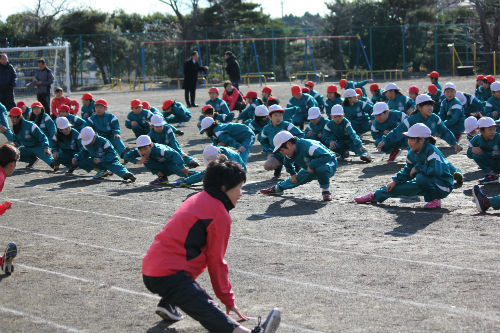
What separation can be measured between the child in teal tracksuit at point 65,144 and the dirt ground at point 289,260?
2.33 metres

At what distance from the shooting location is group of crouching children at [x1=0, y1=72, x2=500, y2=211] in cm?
987

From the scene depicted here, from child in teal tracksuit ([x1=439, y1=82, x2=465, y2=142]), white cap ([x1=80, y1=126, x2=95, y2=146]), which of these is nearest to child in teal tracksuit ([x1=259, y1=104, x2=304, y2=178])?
white cap ([x1=80, y1=126, x2=95, y2=146])

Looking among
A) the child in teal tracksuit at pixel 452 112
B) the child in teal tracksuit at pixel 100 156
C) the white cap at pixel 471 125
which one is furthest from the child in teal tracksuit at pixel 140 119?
the white cap at pixel 471 125

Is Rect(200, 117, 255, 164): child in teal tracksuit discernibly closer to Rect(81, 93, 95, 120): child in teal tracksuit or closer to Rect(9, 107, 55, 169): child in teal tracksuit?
Rect(9, 107, 55, 169): child in teal tracksuit

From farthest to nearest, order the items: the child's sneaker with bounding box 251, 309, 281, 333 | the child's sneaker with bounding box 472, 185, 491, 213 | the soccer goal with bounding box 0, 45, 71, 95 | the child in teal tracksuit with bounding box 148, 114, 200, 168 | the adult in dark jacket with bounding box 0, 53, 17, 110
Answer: the soccer goal with bounding box 0, 45, 71, 95 → the adult in dark jacket with bounding box 0, 53, 17, 110 → the child in teal tracksuit with bounding box 148, 114, 200, 168 → the child's sneaker with bounding box 472, 185, 491, 213 → the child's sneaker with bounding box 251, 309, 281, 333

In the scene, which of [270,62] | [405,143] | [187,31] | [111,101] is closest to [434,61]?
[270,62]

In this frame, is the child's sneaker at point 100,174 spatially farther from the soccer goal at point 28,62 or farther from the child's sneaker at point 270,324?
the soccer goal at point 28,62

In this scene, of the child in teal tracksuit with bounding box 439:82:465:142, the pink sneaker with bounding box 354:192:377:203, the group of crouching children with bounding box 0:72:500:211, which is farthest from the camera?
the child in teal tracksuit with bounding box 439:82:465:142

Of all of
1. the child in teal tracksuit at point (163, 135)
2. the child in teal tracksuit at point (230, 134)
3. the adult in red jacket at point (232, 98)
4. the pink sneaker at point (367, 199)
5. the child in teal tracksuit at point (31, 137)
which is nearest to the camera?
the pink sneaker at point (367, 199)

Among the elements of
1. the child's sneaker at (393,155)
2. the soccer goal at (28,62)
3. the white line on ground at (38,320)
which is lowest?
the white line on ground at (38,320)

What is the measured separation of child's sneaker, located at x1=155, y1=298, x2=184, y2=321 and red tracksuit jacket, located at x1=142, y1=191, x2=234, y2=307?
0.52 m

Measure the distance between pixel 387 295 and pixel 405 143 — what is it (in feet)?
26.2

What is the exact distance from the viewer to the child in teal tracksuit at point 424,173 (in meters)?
9.58

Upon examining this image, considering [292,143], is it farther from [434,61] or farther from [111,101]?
[434,61]
